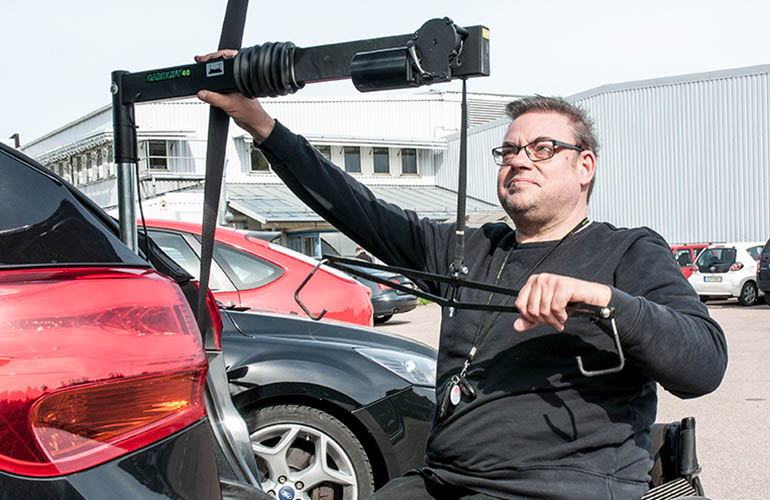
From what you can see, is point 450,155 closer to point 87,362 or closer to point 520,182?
point 520,182

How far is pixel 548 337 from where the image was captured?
2.15m

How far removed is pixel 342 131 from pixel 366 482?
1328 inches

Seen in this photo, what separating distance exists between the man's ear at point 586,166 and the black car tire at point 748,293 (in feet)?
61.1

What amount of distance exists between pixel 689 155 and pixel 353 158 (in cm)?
1506

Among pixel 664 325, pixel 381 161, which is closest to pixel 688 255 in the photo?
pixel 381 161

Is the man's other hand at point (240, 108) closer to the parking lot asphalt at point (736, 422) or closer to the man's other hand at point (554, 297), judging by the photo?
the man's other hand at point (554, 297)

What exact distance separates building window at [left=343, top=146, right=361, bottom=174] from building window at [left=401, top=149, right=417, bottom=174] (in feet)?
8.14

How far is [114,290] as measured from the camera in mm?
1468

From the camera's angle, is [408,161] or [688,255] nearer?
→ [688,255]

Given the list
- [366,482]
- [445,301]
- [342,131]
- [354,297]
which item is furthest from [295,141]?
[342,131]

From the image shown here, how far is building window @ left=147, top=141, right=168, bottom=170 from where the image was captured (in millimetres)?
32094

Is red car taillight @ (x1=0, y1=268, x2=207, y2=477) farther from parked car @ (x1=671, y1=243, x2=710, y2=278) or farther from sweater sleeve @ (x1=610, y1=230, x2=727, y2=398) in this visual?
parked car @ (x1=671, y1=243, x2=710, y2=278)

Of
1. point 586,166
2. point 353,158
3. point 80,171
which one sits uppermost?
point 353,158

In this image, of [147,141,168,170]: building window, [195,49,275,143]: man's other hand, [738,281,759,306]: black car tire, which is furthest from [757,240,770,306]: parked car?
[147,141,168,170]: building window
